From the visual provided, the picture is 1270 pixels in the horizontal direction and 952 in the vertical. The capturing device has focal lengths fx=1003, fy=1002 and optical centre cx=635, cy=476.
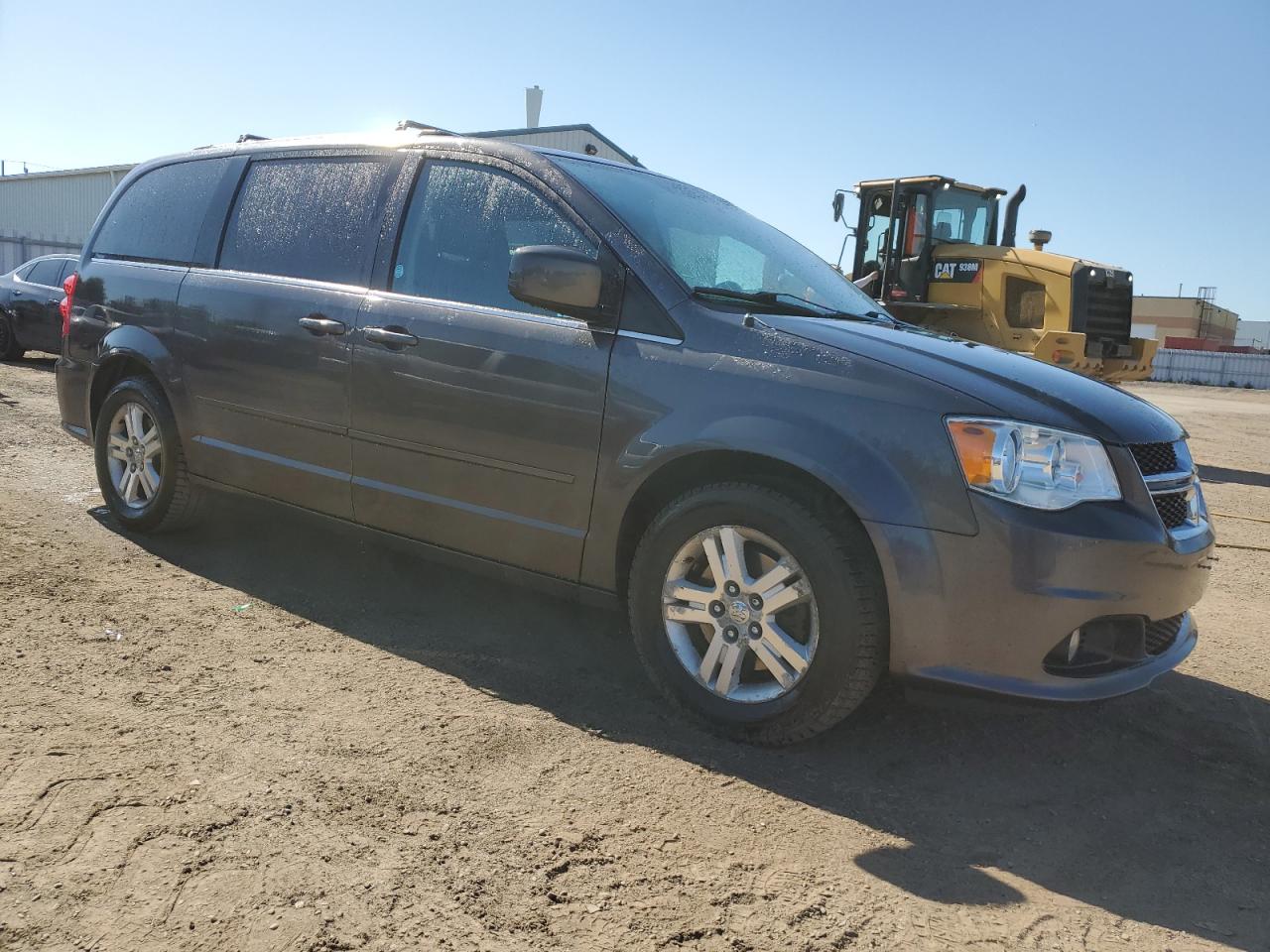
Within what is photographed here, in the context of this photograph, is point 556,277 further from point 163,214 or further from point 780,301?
point 163,214

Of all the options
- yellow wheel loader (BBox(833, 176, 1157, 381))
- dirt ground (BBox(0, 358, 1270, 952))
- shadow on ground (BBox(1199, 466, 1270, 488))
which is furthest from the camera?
yellow wheel loader (BBox(833, 176, 1157, 381))

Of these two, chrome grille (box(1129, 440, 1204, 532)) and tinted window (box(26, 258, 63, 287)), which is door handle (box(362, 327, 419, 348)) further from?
tinted window (box(26, 258, 63, 287))

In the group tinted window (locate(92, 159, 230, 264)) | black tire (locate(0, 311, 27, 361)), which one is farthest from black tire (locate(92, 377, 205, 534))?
black tire (locate(0, 311, 27, 361))

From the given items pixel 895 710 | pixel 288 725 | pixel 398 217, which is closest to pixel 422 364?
pixel 398 217

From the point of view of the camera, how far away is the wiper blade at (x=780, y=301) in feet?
11.1

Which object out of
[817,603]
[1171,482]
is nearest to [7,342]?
[817,603]

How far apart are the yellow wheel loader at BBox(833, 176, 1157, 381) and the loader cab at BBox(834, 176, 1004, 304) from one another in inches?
0.5

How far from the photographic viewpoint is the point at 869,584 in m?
2.85

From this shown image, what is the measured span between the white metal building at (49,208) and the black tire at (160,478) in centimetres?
3121

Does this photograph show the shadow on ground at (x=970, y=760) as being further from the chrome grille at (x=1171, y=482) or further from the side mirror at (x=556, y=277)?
the side mirror at (x=556, y=277)

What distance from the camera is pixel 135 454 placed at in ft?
16.3

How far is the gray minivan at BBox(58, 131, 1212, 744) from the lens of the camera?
2.77 metres

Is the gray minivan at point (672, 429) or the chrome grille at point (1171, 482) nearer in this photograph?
the gray minivan at point (672, 429)

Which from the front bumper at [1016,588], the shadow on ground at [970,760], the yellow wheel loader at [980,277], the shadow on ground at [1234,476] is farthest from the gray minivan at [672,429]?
the yellow wheel loader at [980,277]
